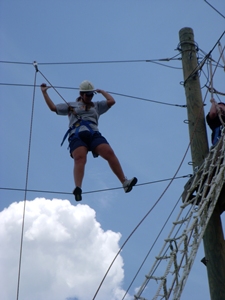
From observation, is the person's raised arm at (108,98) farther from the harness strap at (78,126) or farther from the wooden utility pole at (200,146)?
the wooden utility pole at (200,146)

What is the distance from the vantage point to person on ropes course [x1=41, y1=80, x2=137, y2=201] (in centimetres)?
704

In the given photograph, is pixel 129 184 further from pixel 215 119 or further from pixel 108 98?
pixel 215 119

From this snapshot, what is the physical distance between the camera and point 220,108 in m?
7.88

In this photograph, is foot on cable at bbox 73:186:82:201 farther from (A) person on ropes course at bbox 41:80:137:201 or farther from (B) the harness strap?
(B) the harness strap

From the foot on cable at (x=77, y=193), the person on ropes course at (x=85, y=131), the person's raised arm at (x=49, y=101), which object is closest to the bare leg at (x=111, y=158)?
the person on ropes course at (x=85, y=131)

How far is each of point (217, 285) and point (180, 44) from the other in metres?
3.66

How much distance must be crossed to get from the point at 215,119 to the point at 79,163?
1920 millimetres

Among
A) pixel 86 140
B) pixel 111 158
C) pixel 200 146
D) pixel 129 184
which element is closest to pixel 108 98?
pixel 86 140

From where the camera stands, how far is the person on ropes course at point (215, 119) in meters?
7.71

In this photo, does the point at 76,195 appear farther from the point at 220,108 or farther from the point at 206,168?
the point at 220,108

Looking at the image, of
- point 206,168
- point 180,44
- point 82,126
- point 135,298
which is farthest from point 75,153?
point 180,44

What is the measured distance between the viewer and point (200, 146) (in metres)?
7.79

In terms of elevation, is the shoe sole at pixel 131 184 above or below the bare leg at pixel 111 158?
below

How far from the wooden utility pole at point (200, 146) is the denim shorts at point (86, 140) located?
127 centimetres
